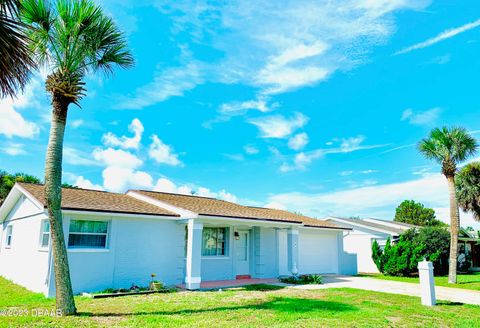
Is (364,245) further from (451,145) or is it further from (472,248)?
(472,248)

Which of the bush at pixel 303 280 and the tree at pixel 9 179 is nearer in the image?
the bush at pixel 303 280

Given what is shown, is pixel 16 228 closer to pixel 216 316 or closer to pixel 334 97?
pixel 216 316

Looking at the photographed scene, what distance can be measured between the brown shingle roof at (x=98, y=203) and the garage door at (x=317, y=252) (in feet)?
31.7

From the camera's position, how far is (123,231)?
13508mm

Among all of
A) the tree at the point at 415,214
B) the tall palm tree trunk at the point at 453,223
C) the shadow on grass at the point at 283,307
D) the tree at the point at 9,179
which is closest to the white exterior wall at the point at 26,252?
the shadow on grass at the point at 283,307

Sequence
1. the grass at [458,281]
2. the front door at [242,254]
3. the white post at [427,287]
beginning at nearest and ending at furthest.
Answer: the white post at [427,287] < the grass at [458,281] < the front door at [242,254]

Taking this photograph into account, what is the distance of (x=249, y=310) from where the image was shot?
9312 millimetres

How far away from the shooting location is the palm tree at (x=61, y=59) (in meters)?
8.39

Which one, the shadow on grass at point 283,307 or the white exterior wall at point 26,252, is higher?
the white exterior wall at point 26,252

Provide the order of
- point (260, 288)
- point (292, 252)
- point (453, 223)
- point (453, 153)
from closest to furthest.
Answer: point (260, 288)
point (292, 252)
point (453, 223)
point (453, 153)

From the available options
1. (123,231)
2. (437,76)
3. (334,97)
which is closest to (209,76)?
(334,97)

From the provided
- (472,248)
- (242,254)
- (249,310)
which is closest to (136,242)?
(242,254)

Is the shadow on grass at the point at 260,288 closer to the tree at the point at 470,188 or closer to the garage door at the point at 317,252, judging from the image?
the garage door at the point at 317,252

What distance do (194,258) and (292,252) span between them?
20.6 ft
